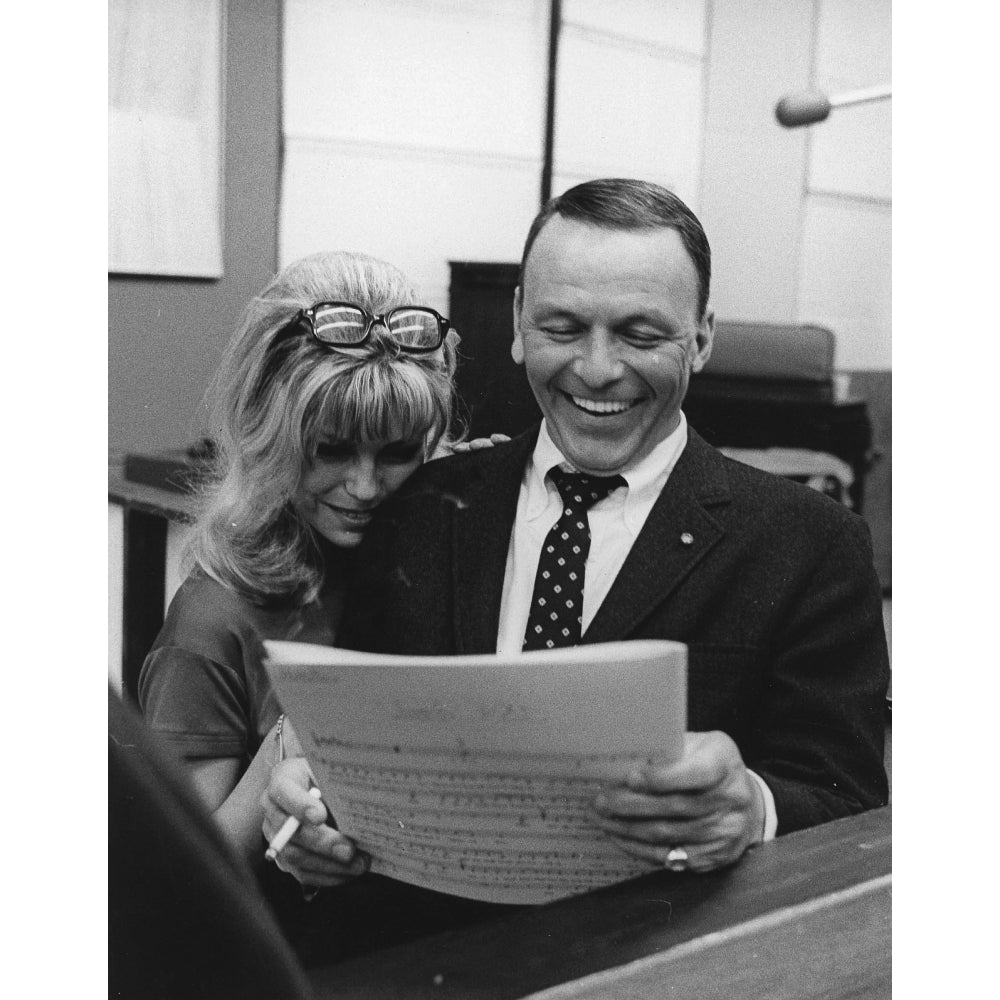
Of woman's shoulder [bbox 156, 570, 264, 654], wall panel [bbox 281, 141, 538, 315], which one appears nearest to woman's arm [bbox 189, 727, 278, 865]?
woman's shoulder [bbox 156, 570, 264, 654]

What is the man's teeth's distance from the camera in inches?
59.6

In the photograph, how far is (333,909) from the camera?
144cm

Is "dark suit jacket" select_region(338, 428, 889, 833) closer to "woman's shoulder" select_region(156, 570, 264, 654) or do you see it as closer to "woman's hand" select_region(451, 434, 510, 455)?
"woman's hand" select_region(451, 434, 510, 455)

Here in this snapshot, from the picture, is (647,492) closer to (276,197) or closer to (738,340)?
(738,340)

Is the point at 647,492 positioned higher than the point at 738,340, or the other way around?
the point at 738,340

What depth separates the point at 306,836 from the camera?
139 cm

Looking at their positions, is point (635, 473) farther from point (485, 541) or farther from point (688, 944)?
point (688, 944)

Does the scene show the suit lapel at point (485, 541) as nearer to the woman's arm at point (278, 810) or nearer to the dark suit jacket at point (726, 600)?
the dark suit jacket at point (726, 600)

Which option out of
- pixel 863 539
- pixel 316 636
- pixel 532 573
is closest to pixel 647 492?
pixel 532 573

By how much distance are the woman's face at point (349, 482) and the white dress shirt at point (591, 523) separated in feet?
0.52

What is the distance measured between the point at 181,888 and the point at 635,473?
877 mm

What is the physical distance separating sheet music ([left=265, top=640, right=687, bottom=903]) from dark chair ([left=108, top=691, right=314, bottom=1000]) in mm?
294

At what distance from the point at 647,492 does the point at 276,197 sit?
594mm

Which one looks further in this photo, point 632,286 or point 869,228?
point 869,228
